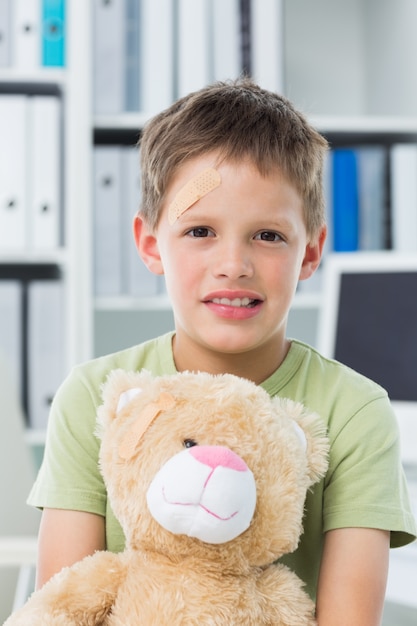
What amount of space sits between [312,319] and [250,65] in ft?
2.28

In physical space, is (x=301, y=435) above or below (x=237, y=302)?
below

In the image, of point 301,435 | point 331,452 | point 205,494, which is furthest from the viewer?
point 331,452

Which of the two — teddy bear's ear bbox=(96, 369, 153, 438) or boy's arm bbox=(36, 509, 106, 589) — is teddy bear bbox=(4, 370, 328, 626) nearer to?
teddy bear's ear bbox=(96, 369, 153, 438)

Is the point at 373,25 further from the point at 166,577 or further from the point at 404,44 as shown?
the point at 166,577

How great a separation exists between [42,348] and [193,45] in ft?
2.53

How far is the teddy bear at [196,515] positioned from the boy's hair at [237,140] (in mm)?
268

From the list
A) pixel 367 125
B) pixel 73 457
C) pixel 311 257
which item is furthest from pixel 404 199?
pixel 73 457

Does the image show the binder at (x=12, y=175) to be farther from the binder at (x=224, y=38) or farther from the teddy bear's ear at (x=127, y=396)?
the teddy bear's ear at (x=127, y=396)

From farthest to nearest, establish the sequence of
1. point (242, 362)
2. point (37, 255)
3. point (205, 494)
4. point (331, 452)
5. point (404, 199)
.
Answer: point (404, 199)
point (37, 255)
point (242, 362)
point (331, 452)
point (205, 494)

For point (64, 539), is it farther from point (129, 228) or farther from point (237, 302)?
point (129, 228)

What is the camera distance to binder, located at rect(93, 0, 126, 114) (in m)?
1.88

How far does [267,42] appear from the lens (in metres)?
1.90

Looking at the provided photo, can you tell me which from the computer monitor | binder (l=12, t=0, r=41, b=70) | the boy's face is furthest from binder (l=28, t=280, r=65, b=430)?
the boy's face

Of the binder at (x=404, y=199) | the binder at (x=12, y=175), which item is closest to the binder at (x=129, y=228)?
the binder at (x=12, y=175)
